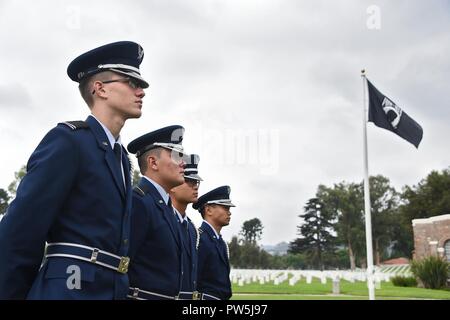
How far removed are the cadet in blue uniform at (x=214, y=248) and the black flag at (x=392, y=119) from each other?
8615mm

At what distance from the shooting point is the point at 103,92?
2914mm

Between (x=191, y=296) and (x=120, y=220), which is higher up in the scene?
(x=120, y=220)

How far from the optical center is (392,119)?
14.3m

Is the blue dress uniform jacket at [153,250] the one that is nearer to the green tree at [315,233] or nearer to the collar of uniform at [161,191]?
the collar of uniform at [161,191]

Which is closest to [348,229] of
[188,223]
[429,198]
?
[429,198]

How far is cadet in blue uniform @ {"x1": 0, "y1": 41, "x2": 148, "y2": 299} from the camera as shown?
2365 mm

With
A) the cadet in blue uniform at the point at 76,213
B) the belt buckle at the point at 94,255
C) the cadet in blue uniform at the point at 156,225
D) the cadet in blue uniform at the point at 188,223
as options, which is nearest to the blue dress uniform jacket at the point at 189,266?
the cadet in blue uniform at the point at 188,223

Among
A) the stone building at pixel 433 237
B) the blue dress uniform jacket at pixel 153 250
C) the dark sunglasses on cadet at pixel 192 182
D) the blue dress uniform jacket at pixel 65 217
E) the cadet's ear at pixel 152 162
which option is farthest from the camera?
the stone building at pixel 433 237

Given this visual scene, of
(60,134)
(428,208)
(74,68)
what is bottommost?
(60,134)

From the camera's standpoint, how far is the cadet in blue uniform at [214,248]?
6.00 meters

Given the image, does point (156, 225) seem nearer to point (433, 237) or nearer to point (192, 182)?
point (192, 182)
